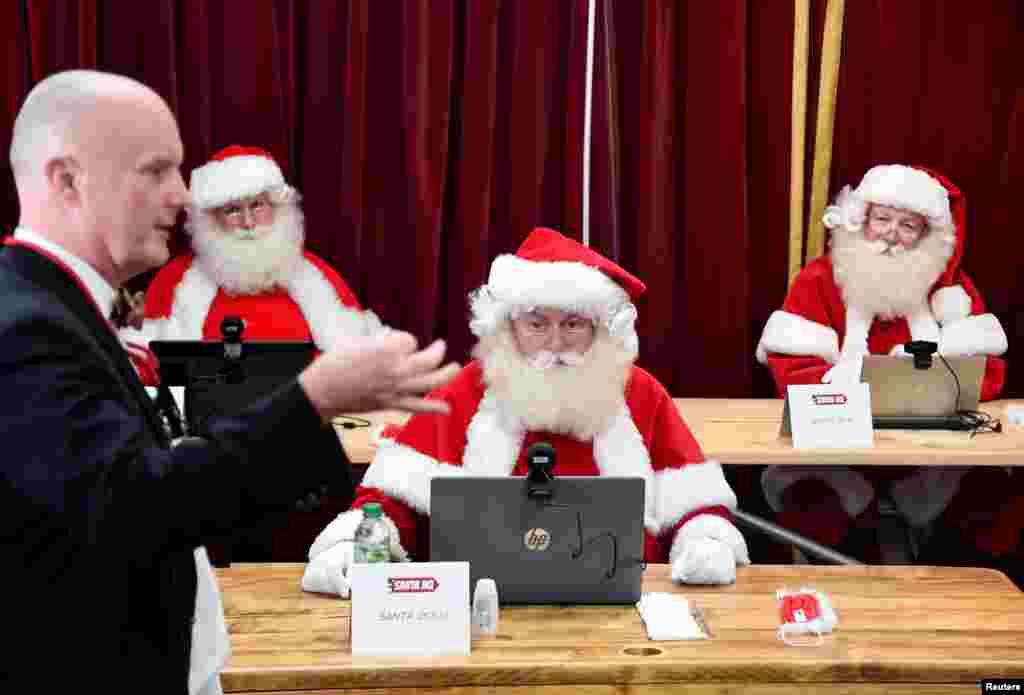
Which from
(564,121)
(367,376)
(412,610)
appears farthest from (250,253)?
(367,376)

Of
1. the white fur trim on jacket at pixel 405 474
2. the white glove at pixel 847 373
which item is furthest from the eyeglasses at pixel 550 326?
the white glove at pixel 847 373

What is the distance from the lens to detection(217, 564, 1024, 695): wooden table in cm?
209

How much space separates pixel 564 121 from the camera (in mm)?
4496

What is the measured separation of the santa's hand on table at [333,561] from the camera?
2.42 metres

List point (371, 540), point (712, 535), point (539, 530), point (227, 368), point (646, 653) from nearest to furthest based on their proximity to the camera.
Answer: point (646, 653), point (539, 530), point (371, 540), point (712, 535), point (227, 368)

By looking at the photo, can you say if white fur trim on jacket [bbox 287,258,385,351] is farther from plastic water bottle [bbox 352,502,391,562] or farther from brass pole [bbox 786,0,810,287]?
plastic water bottle [bbox 352,502,391,562]

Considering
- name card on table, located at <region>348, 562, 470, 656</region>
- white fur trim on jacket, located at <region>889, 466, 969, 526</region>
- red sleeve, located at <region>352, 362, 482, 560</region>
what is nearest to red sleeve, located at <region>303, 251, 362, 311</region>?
red sleeve, located at <region>352, 362, 482, 560</region>

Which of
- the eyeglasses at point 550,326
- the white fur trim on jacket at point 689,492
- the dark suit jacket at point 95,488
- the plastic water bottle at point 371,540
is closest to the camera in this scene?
the dark suit jacket at point 95,488

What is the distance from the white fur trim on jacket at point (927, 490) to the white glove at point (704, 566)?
1.71 m

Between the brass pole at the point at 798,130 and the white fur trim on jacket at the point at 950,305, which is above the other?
the brass pole at the point at 798,130

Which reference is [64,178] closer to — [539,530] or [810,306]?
[539,530]

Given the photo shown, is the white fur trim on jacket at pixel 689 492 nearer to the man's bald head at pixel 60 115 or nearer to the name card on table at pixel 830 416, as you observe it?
the name card on table at pixel 830 416

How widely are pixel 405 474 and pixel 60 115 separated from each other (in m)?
1.63

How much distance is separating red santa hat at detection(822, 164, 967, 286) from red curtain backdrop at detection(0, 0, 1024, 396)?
271 mm
